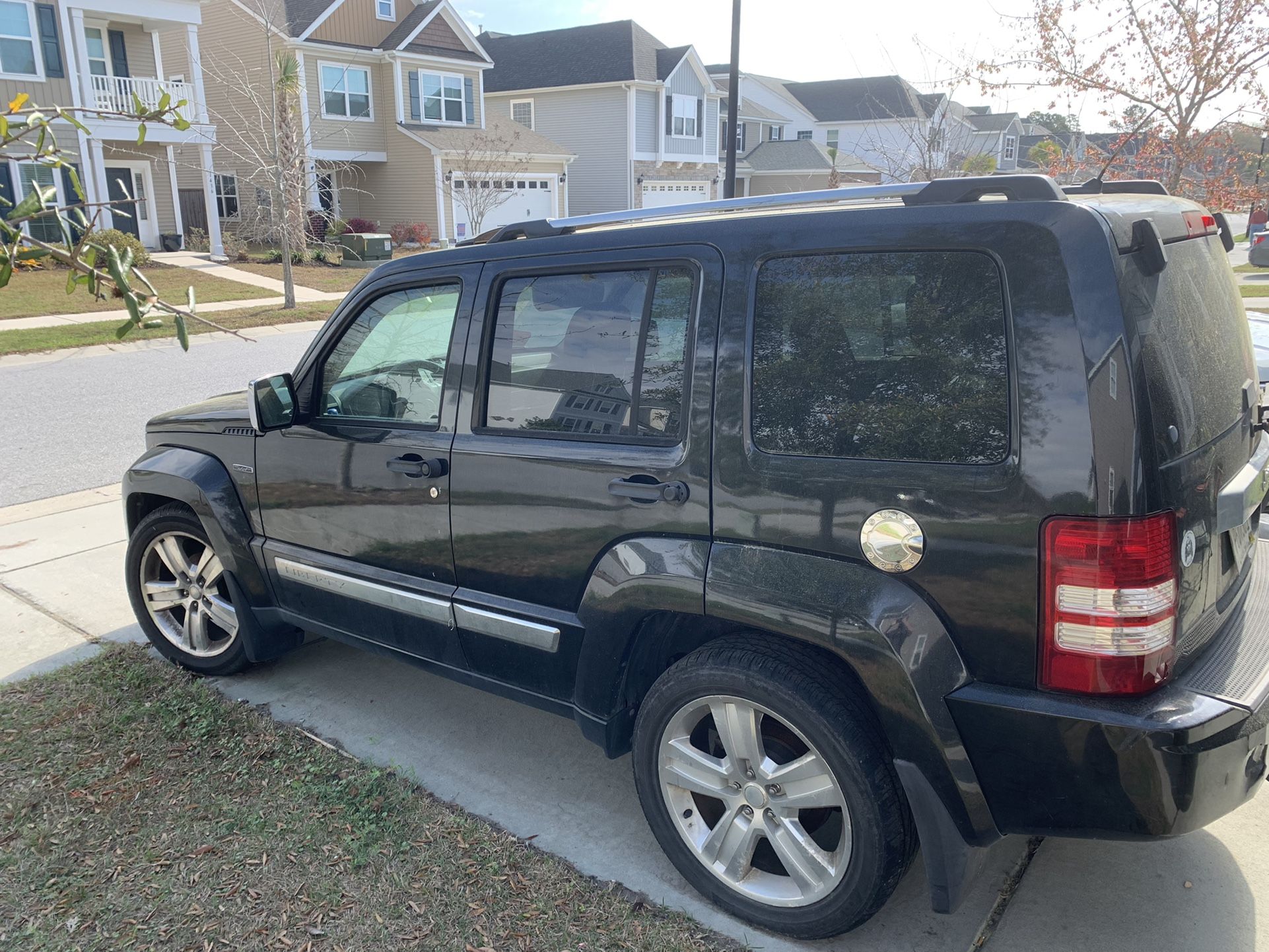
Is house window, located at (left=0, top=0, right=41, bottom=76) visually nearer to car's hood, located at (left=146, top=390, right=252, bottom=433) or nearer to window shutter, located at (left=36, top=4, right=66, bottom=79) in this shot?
window shutter, located at (left=36, top=4, right=66, bottom=79)

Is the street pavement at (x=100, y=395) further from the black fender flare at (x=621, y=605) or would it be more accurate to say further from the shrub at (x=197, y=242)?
the shrub at (x=197, y=242)

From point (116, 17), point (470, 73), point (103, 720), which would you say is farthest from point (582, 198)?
point (103, 720)

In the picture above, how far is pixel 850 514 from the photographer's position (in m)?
2.48

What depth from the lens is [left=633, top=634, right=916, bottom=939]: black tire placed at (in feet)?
8.33

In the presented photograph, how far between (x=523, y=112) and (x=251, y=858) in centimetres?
4108

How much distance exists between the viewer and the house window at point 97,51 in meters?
25.5

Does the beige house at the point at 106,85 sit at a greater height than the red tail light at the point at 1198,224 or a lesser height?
greater

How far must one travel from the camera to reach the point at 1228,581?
8.80 feet

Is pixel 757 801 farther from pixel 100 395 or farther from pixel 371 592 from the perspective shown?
pixel 100 395

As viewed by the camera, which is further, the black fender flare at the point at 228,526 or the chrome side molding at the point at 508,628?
the black fender flare at the point at 228,526

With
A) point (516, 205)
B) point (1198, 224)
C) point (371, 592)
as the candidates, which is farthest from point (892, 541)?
point (516, 205)

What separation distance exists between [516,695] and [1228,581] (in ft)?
7.27

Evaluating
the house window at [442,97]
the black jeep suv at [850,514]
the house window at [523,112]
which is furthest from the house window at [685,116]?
the black jeep suv at [850,514]

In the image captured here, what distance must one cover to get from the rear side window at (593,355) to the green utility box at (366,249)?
85.9ft
